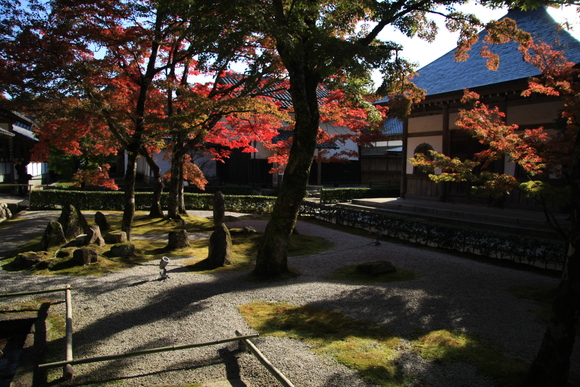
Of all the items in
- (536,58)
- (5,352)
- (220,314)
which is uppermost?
(536,58)

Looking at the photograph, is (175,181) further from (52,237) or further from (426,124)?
(426,124)

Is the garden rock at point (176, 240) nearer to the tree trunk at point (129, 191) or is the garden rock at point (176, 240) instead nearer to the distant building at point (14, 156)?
the tree trunk at point (129, 191)

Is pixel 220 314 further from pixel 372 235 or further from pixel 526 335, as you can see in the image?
pixel 372 235

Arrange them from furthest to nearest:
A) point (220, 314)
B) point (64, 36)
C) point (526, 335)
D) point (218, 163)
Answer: point (218, 163) → point (64, 36) → point (220, 314) → point (526, 335)

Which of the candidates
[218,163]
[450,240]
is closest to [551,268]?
[450,240]

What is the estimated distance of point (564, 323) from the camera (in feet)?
11.4

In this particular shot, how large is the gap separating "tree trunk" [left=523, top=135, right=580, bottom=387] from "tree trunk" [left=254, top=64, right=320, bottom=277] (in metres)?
4.49

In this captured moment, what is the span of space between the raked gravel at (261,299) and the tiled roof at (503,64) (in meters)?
7.41

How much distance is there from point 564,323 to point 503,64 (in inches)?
507

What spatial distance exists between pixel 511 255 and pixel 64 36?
11.9 m

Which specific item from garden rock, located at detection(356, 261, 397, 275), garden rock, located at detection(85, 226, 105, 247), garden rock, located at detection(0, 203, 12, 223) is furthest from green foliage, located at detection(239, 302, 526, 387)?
garden rock, located at detection(0, 203, 12, 223)

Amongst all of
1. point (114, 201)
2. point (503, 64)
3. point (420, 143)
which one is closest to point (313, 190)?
point (420, 143)

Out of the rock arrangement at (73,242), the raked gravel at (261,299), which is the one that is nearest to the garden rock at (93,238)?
the rock arrangement at (73,242)

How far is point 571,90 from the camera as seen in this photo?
7.38 m
